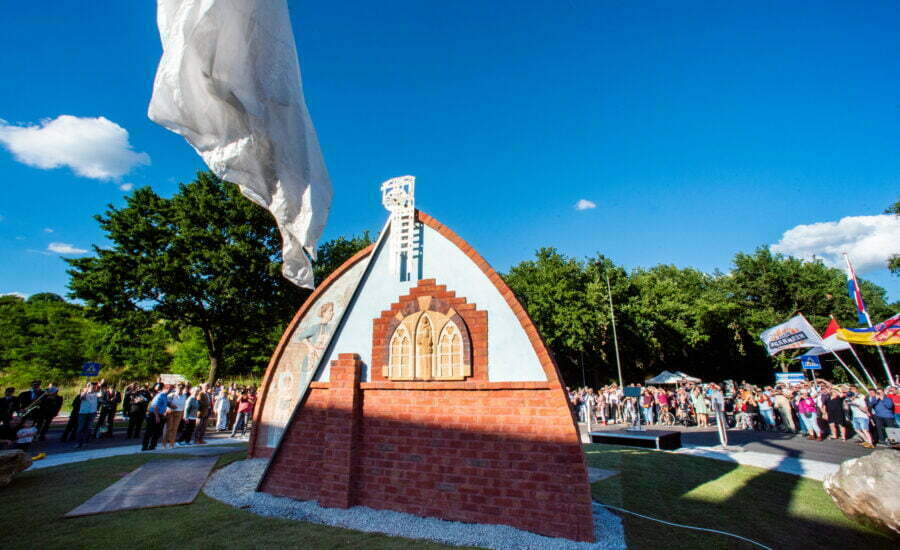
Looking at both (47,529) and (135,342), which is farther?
(135,342)

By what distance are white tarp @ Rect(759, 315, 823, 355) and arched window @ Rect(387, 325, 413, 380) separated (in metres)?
19.5

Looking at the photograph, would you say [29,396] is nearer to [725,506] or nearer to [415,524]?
[415,524]

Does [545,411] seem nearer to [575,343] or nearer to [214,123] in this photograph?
[214,123]

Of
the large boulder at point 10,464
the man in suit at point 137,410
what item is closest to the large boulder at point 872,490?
the large boulder at point 10,464

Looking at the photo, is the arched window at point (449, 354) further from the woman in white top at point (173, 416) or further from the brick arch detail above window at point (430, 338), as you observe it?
the woman in white top at point (173, 416)

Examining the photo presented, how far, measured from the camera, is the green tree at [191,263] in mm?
21047

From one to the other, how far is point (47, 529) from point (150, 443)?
7716 mm

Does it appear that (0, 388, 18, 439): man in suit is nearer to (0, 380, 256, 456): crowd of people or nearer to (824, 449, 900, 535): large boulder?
(0, 380, 256, 456): crowd of people

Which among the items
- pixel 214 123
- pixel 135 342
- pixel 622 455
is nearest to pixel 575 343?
pixel 622 455

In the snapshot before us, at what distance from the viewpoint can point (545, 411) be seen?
19.0 ft

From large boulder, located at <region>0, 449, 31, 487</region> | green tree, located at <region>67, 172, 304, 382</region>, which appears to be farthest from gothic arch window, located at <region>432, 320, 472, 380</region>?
green tree, located at <region>67, 172, 304, 382</region>

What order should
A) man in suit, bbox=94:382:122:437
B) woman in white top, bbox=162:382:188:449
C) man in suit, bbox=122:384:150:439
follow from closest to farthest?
woman in white top, bbox=162:382:188:449 < man in suit, bbox=122:384:150:439 < man in suit, bbox=94:382:122:437

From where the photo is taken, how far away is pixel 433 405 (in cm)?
650

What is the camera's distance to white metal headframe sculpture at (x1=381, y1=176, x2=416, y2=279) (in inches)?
293
